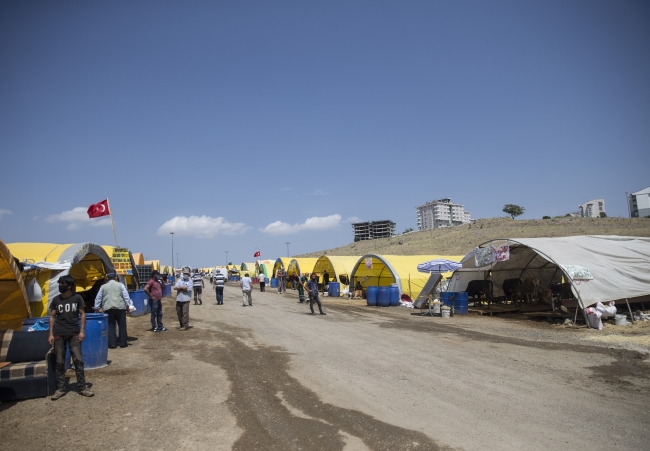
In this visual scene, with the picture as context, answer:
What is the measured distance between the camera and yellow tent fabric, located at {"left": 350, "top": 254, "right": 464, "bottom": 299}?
2502 centimetres

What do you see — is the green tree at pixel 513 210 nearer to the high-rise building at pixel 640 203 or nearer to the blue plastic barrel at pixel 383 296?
the high-rise building at pixel 640 203

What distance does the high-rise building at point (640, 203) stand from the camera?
80188mm

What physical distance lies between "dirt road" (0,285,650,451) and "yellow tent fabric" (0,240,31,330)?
235 centimetres

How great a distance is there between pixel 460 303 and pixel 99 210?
1609 cm

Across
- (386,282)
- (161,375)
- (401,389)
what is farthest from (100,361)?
(386,282)

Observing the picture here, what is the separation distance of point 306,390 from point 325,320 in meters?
9.75

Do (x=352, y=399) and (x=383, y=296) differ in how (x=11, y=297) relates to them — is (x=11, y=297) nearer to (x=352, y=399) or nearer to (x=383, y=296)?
(x=352, y=399)

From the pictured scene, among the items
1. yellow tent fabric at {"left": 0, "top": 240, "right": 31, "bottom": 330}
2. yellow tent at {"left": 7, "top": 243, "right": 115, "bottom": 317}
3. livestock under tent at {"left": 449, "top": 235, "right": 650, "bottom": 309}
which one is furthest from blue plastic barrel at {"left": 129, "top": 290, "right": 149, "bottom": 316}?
livestock under tent at {"left": 449, "top": 235, "right": 650, "bottom": 309}

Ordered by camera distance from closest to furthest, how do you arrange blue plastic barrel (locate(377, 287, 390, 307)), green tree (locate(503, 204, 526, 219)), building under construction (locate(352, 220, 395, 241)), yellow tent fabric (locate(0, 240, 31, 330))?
yellow tent fabric (locate(0, 240, 31, 330))
blue plastic barrel (locate(377, 287, 390, 307))
green tree (locate(503, 204, 526, 219))
building under construction (locate(352, 220, 395, 241))

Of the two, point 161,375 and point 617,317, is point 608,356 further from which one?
point 161,375

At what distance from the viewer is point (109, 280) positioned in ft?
36.3

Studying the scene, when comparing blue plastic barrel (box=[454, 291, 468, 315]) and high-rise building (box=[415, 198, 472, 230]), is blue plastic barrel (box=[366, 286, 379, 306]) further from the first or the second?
high-rise building (box=[415, 198, 472, 230])

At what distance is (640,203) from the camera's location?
82.4 m

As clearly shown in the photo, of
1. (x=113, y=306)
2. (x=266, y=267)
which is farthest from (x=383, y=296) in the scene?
(x=266, y=267)
